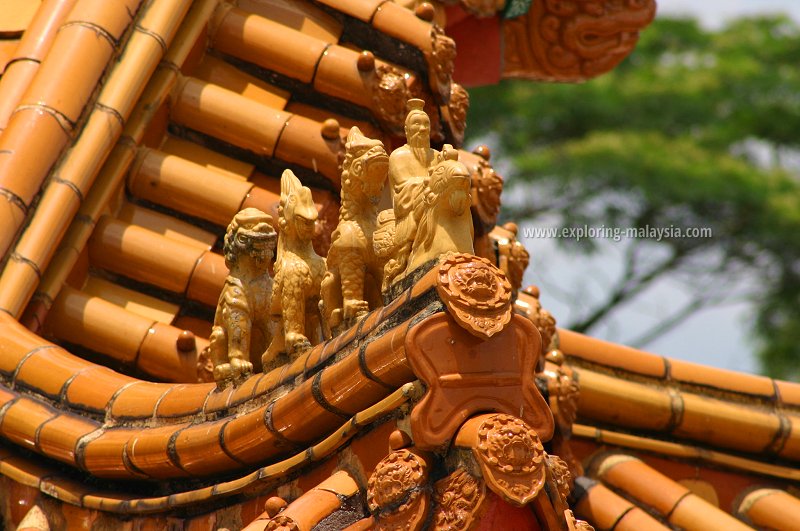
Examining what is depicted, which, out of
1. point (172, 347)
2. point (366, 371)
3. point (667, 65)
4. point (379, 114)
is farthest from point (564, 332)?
point (667, 65)

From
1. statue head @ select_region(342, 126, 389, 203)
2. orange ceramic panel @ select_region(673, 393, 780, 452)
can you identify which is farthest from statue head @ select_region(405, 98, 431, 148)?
orange ceramic panel @ select_region(673, 393, 780, 452)

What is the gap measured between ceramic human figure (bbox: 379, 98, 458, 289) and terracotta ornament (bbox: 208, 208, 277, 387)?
1.68 feet

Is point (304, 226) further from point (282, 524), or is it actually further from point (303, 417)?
point (282, 524)

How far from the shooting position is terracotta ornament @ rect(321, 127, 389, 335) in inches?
208

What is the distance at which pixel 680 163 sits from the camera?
21.9 metres

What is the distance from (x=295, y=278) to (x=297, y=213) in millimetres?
208

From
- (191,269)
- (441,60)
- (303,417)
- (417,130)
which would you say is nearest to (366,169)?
(417,130)

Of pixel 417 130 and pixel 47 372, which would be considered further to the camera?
pixel 47 372

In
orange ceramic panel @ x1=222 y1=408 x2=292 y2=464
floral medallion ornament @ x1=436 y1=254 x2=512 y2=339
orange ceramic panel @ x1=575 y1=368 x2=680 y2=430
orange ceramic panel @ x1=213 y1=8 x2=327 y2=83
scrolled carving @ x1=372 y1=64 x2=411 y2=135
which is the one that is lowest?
orange ceramic panel @ x1=222 y1=408 x2=292 y2=464

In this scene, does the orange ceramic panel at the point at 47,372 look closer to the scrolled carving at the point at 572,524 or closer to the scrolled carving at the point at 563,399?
the scrolled carving at the point at 563,399

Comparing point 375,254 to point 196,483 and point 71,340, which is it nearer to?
point 196,483

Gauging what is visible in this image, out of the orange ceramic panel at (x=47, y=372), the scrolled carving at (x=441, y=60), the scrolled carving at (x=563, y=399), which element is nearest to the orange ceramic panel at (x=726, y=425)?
the scrolled carving at (x=563, y=399)

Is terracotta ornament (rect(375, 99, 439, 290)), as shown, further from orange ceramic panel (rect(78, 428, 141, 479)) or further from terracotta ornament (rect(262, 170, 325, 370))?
orange ceramic panel (rect(78, 428, 141, 479))

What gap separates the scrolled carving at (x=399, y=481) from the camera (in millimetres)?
4516
